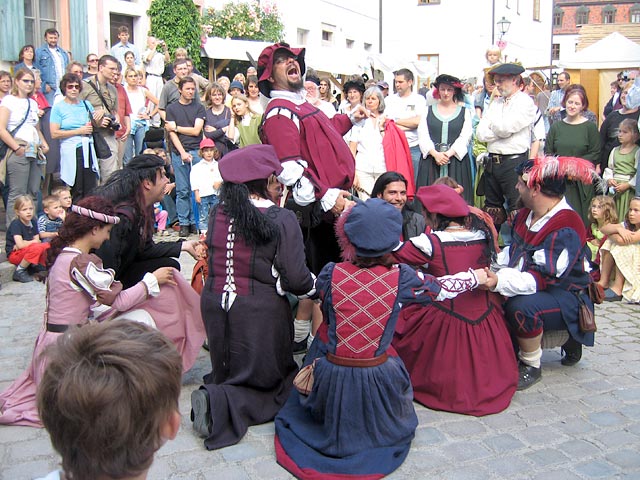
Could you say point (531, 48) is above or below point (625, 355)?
above

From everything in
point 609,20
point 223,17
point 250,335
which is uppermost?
point 609,20

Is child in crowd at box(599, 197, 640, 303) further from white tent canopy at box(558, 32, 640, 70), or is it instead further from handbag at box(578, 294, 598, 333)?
white tent canopy at box(558, 32, 640, 70)

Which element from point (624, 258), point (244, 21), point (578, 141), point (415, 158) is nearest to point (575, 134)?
point (578, 141)

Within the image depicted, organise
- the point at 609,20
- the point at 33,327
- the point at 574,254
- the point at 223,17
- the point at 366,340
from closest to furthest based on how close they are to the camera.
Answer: the point at 366,340 < the point at 574,254 < the point at 33,327 < the point at 223,17 < the point at 609,20

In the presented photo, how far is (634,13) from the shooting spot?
65.9 meters

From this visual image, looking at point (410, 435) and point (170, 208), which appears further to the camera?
point (170, 208)

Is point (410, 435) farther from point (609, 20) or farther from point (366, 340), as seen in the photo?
point (609, 20)

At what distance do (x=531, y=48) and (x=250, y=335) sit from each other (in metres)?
36.5

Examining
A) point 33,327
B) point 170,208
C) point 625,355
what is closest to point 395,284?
point 625,355

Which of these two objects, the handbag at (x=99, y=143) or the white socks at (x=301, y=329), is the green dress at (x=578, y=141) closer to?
the white socks at (x=301, y=329)

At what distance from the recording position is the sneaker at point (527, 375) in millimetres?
4484

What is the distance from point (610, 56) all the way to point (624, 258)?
10.0 metres

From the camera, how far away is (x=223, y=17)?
17156 millimetres

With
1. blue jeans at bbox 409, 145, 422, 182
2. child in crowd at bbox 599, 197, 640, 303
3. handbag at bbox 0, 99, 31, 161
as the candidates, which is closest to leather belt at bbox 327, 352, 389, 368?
child in crowd at bbox 599, 197, 640, 303
